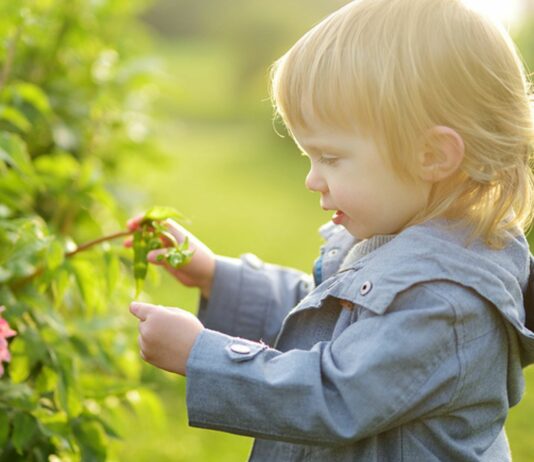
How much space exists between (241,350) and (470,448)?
0.48 m

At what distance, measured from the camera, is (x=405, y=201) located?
1.98m

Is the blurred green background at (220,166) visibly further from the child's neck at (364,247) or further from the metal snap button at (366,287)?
the metal snap button at (366,287)

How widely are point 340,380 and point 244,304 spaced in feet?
2.42

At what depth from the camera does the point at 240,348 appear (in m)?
1.92

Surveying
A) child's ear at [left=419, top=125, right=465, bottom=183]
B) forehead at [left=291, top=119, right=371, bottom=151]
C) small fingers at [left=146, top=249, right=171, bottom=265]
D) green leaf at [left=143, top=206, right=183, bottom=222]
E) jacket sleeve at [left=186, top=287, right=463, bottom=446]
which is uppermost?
forehead at [left=291, top=119, right=371, bottom=151]

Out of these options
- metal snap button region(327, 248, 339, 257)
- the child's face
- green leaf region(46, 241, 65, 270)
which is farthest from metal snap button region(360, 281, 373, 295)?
green leaf region(46, 241, 65, 270)

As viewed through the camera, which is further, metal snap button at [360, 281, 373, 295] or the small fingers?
the small fingers

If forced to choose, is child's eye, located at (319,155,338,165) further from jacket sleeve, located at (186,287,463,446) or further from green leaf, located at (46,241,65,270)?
green leaf, located at (46,241,65,270)

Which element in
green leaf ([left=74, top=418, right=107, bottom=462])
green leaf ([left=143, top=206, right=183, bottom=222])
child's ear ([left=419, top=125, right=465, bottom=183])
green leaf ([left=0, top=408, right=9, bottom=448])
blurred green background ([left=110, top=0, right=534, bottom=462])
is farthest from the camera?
blurred green background ([left=110, top=0, right=534, bottom=462])

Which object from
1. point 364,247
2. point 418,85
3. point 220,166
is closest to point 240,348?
point 364,247

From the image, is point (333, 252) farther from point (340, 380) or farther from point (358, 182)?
point (340, 380)

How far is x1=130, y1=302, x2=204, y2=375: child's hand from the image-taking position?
1.95 metres

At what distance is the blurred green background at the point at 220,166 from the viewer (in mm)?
4250

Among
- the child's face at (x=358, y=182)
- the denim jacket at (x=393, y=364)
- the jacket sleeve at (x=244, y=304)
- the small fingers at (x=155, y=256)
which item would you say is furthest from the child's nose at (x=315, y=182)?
the jacket sleeve at (x=244, y=304)
